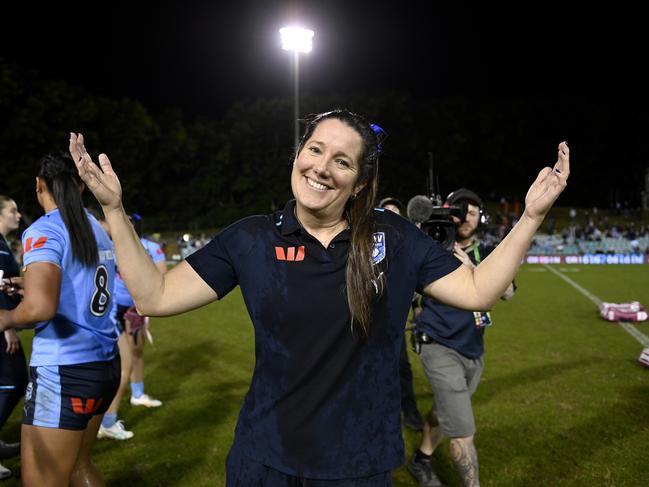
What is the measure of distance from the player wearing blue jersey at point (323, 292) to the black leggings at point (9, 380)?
9.23 ft

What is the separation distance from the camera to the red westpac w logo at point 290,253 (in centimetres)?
223

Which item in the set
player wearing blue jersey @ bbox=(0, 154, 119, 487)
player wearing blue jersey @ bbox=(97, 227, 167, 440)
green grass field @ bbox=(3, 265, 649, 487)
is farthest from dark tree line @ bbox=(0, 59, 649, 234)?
player wearing blue jersey @ bbox=(0, 154, 119, 487)

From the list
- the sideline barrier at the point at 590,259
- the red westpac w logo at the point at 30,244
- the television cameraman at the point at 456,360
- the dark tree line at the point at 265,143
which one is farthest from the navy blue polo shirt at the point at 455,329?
the dark tree line at the point at 265,143

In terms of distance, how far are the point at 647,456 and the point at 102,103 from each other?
63463 millimetres

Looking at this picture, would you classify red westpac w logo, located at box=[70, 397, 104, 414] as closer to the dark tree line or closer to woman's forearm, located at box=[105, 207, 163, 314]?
woman's forearm, located at box=[105, 207, 163, 314]

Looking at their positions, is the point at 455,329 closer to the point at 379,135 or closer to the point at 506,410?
the point at 379,135

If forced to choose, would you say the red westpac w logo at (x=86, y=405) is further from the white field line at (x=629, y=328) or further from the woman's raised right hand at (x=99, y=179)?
the white field line at (x=629, y=328)

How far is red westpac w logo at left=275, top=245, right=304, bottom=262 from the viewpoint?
87.7 inches

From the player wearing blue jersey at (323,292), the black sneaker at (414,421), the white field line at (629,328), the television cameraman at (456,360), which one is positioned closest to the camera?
the player wearing blue jersey at (323,292)

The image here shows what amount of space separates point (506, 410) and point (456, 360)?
2837mm

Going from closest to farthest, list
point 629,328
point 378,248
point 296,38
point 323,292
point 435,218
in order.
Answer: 1. point 323,292
2. point 378,248
3. point 435,218
4. point 629,328
5. point 296,38

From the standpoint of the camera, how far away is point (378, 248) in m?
2.28

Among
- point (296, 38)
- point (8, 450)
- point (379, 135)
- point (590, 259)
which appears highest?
point (296, 38)

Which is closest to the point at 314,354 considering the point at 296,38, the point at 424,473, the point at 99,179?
the point at 99,179
